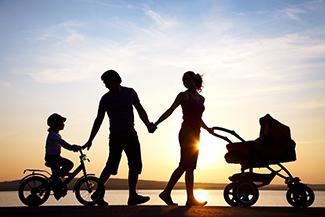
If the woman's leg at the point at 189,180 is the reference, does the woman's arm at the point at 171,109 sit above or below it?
above

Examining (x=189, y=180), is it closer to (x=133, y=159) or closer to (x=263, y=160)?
(x=133, y=159)

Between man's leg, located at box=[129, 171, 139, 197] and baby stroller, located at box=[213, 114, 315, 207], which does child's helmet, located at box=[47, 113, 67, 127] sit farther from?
baby stroller, located at box=[213, 114, 315, 207]

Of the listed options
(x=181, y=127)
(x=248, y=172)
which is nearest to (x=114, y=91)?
(x=181, y=127)

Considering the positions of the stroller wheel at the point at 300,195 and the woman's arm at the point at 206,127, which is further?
the stroller wheel at the point at 300,195

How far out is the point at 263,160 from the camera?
11.2m

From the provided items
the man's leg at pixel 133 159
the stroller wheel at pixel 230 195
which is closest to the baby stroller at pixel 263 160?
the stroller wheel at pixel 230 195

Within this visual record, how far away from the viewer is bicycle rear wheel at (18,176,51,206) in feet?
37.2

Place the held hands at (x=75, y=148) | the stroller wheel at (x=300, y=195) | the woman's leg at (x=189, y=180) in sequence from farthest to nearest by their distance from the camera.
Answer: the stroller wheel at (x=300, y=195)
the held hands at (x=75, y=148)
the woman's leg at (x=189, y=180)

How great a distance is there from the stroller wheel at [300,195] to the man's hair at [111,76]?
414 centimetres

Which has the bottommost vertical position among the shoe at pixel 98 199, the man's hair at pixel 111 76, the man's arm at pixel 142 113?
the shoe at pixel 98 199

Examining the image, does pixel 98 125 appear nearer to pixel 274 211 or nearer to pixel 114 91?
pixel 114 91

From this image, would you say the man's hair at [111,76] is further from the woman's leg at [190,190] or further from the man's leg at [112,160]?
the woman's leg at [190,190]

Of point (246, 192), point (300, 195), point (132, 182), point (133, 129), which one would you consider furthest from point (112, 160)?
point (300, 195)

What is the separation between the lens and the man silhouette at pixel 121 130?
9.80 m
